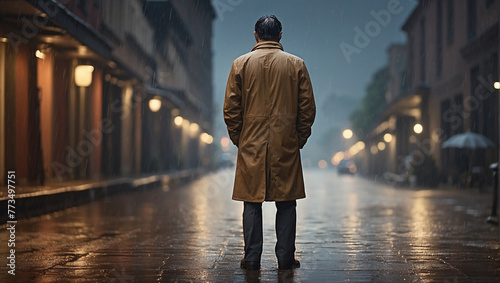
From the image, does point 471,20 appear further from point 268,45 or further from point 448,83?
point 268,45

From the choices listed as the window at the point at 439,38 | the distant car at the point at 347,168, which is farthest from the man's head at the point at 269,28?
the distant car at the point at 347,168

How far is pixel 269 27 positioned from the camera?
5.16 metres

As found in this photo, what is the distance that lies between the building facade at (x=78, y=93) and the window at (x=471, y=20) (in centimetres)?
1186

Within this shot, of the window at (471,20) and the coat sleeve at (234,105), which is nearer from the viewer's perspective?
the coat sleeve at (234,105)

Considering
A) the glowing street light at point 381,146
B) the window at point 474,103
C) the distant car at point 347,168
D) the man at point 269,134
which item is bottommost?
the distant car at point 347,168

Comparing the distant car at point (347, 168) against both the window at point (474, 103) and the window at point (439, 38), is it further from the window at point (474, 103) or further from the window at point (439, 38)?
A: the window at point (474, 103)

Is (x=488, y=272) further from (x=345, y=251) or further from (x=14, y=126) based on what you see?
(x=14, y=126)

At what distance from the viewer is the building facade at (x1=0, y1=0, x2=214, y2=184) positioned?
12.9 meters

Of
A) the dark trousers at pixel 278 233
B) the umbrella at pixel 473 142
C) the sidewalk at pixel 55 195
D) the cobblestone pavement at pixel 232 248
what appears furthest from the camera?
the umbrella at pixel 473 142

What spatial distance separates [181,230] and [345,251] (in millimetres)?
2686

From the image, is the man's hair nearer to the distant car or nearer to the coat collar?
the coat collar

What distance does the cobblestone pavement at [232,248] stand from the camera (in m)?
4.69

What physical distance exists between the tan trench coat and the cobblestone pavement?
65 cm

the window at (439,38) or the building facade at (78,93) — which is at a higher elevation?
the window at (439,38)
